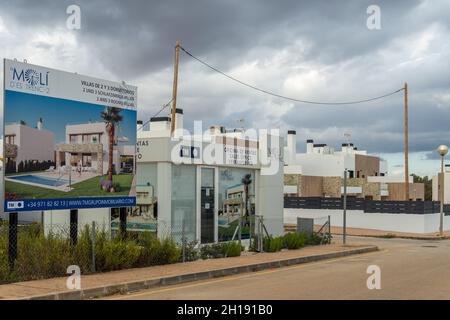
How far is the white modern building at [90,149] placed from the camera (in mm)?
12867

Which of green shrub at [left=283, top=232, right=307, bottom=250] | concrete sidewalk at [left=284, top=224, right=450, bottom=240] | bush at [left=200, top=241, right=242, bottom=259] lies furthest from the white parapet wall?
bush at [left=200, top=241, right=242, bottom=259]

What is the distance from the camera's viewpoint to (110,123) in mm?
14102

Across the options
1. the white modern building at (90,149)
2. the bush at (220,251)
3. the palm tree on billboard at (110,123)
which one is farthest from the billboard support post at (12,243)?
the bush at (220,251)

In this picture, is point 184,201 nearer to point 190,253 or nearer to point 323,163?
point 190,253

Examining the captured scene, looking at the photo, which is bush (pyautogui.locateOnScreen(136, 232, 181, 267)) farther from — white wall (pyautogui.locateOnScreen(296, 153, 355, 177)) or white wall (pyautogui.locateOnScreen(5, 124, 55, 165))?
white wall (pyautogui.locateOnScreen(296, 153, 355, 177))

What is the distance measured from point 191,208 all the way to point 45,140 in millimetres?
7280

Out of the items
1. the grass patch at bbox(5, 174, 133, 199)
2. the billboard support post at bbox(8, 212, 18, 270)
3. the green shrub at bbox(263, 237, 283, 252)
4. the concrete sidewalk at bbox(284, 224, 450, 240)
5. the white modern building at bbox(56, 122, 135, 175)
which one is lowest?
the concrete sidewalk at bbox(284, 224, 450, 240)

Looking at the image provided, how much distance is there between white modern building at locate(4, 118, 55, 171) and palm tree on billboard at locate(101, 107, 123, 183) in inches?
70.1

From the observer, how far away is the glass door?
19.2 metres

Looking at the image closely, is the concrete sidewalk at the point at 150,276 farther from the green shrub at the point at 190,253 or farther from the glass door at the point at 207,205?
the glass door at the point at 207,205

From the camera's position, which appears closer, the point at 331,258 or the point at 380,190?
the point at 331,258
